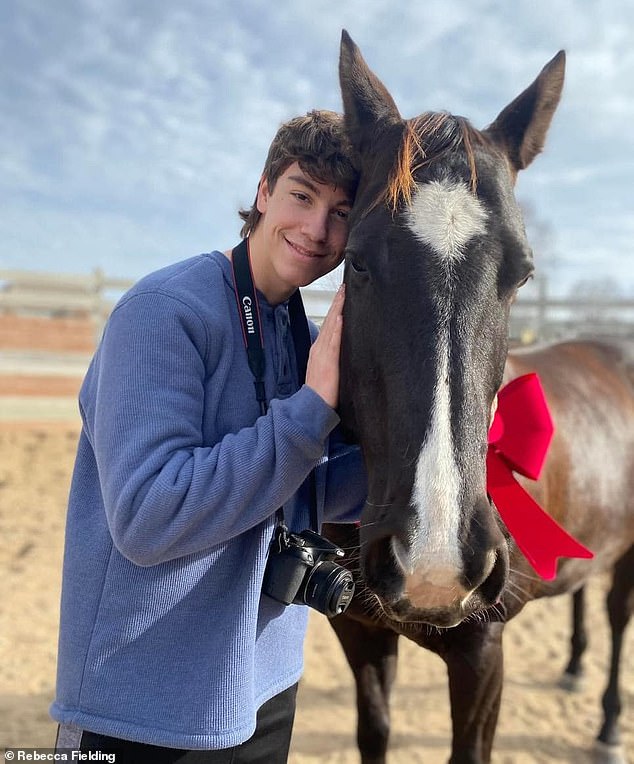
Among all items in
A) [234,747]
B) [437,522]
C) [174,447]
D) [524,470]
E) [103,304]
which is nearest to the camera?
[437,522]

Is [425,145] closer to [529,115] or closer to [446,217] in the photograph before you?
[446,217]

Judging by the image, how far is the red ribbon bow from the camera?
6.46 feet

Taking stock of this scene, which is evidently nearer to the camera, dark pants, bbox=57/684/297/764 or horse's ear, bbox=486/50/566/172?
dark pants, bbox=57/684/297/764

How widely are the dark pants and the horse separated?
0.44m

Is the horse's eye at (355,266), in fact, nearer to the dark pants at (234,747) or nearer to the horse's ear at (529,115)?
the horse's ear at (529,115)

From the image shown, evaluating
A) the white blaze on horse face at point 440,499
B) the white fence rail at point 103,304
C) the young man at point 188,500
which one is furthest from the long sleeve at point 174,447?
the white fence rail at point 103,304

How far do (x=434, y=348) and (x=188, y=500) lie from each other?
0.59 metres

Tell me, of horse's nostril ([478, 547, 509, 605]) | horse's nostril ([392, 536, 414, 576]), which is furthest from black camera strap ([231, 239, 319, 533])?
horse's nostril ([478, 547, 509, 605])

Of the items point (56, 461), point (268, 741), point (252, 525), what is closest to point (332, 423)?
point (252, 525)

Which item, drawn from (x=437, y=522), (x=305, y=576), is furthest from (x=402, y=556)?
(x=305, y=576)

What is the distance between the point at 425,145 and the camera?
156cm

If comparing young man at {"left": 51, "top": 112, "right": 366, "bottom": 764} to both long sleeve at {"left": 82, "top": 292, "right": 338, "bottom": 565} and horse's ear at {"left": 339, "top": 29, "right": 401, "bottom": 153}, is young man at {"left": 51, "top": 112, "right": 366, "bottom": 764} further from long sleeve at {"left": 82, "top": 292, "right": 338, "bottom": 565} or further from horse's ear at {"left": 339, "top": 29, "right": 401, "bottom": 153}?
horse's ear at {"left": 339, "top": 29, "right": 401, "bottom": 153}

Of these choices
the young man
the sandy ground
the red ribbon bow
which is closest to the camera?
the young man

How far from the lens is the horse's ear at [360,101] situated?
1703 mm
